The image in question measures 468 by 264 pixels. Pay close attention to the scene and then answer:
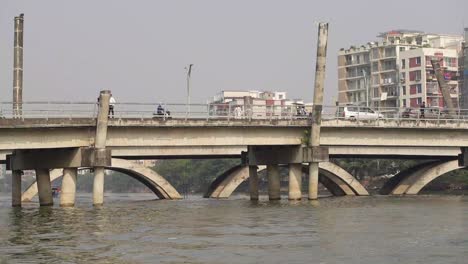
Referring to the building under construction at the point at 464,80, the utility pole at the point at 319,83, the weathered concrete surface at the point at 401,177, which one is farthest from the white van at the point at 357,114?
the building under construction at the point at 464,80

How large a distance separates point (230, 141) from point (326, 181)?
26089mm

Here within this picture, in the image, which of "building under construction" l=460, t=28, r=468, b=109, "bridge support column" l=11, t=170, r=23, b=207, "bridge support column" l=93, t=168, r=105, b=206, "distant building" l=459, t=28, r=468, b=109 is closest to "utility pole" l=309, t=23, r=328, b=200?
"bridge support column" l=93, t=168, r=105, b=206

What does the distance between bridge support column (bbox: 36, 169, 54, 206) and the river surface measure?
12699mm

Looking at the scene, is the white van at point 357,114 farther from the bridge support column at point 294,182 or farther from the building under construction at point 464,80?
the building under construction at point 464,80

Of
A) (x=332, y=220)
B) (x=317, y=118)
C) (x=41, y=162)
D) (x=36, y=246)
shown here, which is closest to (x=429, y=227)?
(x=332, y=220)

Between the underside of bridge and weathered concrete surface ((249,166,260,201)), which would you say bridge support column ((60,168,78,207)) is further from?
the underside of bridge

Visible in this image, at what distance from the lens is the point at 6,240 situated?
135 ft

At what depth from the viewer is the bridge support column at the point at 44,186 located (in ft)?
245

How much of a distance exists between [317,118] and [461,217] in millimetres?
23140

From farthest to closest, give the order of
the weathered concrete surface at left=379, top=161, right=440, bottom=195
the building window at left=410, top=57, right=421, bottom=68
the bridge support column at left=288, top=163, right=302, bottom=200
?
1. the building window at left=410, top=57, right=421, bottom=68
2. the weathered concrete surface at left=379, top=161, right=440, bottom=195
3. the bridge support column at left=288, top=163, right=302, bottom=200

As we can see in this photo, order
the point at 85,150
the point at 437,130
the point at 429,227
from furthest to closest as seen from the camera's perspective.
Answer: the point at 437,130 → the point at 85,150 → the point at 429,227

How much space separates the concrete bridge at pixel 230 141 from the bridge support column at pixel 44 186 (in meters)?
0.15

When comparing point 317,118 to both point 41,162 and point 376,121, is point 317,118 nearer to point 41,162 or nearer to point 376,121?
point 376,121

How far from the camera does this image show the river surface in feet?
111
